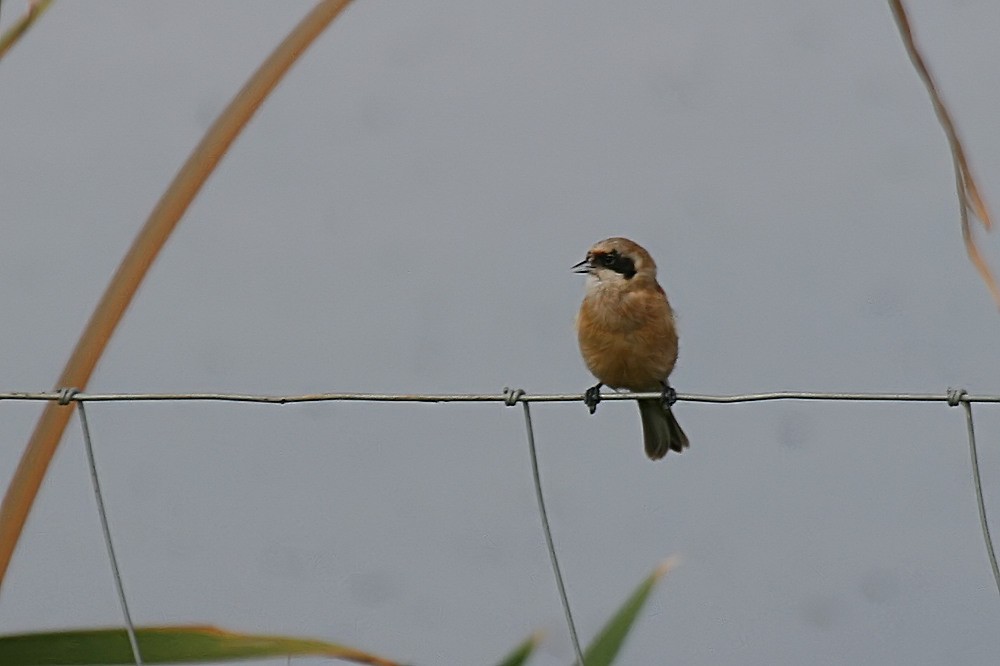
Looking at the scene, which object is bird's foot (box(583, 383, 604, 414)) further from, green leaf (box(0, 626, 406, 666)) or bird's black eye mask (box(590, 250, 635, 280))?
green leaf (box(0, 626, 406, 666))

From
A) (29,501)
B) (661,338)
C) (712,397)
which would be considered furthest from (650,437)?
(29,501)

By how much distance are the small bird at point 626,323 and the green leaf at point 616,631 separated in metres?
1.07

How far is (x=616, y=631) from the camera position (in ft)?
3.55

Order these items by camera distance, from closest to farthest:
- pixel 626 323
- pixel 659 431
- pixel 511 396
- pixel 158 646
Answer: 1. pixel 158 646
2. pixel 511 396
3. pixel 626 323
4. pixel 659 431

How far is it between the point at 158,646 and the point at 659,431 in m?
1.47

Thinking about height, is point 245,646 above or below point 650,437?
below

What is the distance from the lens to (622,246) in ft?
7.53

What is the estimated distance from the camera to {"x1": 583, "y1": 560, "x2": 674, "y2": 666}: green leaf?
107 centimetres

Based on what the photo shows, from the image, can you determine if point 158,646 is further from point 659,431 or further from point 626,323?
point 659,431

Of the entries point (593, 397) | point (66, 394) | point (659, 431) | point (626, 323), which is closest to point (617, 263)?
point (626, 323)

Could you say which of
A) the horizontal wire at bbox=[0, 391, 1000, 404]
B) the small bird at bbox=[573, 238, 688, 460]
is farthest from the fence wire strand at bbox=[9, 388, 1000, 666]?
the small bird at bbox=[573, 238, 688, 460]

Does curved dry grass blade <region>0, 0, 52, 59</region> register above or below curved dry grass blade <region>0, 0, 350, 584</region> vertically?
above

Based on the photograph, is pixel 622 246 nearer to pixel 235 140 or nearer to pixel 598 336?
pixel 598 336

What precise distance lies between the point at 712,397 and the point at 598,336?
3.21 feet
